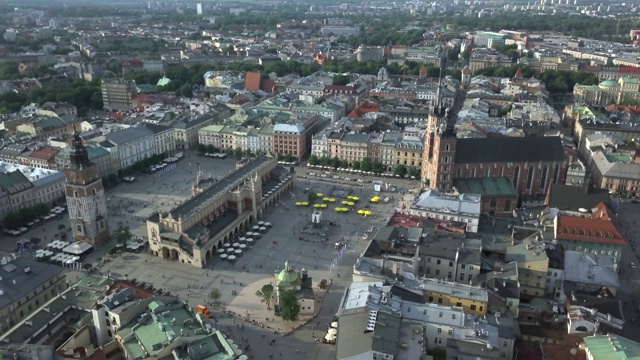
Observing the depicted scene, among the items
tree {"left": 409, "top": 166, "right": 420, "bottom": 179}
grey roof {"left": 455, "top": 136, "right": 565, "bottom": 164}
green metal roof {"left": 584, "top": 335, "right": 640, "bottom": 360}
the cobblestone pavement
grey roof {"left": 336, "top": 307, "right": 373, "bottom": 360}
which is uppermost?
grey roof {"left": 455, "top": 136, "right": 565, "bottom": 164}

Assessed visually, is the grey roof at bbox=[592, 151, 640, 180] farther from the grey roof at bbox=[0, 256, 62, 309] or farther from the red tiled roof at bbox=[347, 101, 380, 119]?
the grey roof at bbox=[0, 256, 62, 309]

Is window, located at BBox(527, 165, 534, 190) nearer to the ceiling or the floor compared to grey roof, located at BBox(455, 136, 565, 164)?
nearer to the floor

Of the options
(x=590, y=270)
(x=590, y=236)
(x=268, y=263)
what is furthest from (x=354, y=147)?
(x=590, y=270)

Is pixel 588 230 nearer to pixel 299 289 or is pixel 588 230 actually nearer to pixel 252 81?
pixel 299 289

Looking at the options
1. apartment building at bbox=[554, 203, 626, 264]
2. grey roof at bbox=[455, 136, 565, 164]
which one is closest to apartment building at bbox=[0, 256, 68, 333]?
grey roof at bbox=[455, 136, 565, 164]

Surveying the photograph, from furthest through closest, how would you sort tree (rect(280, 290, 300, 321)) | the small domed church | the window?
the window
the small domed church
tree (rect(280, 290, 300, 321))

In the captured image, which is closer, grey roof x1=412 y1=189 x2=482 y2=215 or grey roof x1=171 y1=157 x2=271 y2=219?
grey roof x1=171 y1=157 x2=271 y2=219

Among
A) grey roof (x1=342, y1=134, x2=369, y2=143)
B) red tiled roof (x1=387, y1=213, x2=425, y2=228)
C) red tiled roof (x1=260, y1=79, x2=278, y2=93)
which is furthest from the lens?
red tiled roof (x1=260, y1=79, x2=278, y2=93)

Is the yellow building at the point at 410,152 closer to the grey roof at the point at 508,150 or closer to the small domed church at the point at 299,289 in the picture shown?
the grey roof at the point at 508,150

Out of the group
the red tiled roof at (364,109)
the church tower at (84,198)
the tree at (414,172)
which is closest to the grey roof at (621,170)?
the tree at (414,172)
